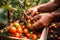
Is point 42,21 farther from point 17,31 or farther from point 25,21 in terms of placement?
point 17,31

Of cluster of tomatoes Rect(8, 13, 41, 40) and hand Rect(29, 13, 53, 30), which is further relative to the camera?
hand Rect(29, 13, 53, 30)

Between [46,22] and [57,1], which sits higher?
[57,1]

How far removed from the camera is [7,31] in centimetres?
124

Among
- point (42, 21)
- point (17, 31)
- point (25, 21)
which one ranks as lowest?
point (17, 31)

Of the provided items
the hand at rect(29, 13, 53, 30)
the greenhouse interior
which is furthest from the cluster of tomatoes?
the hand at rect(29, 13, 53, 30)

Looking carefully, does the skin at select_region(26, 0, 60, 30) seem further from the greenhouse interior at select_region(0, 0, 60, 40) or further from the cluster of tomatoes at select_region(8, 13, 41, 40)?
the cluster of tomatoes at select_region(8, 13, 41, 40)

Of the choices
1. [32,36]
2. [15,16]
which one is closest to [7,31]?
[15,16]

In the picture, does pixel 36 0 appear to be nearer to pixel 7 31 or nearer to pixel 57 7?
pixel 57 7

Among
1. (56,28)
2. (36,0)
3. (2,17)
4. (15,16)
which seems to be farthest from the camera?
(36,0)

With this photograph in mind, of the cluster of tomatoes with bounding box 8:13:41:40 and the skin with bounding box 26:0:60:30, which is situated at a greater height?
the skin with bounding box 26:0:60:30

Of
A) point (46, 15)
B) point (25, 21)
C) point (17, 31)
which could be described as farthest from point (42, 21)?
point (17, 31)

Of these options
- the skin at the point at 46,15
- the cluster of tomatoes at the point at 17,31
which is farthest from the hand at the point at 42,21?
the cluster of tomatoes at the point at 17,31

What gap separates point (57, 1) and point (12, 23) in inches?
37.9

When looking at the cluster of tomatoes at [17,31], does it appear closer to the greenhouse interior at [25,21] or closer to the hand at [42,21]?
the greenhouse interior at [25,21]
